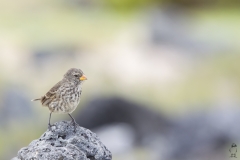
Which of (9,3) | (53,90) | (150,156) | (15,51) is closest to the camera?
(53,90)

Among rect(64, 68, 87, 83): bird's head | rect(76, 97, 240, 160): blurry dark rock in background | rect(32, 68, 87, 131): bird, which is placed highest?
rect(76, 97, 240, 160): blurry dark rock in background

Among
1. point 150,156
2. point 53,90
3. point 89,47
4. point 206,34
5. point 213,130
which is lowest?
point 53,90

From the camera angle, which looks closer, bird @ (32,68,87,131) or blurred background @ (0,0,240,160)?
bird @ (32,68,87,131)

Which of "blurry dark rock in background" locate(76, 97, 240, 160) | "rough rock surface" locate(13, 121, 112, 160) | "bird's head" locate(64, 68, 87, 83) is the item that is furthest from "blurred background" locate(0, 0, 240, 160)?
"rough rock surface" locate(13, 121, 112, 160)

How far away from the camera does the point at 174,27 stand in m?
23.4

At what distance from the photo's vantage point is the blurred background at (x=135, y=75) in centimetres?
1861

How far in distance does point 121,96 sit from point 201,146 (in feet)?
9.13

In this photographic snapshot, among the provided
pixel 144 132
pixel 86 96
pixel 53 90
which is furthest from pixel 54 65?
pixel 53 90

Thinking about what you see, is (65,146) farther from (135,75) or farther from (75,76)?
(135,75)

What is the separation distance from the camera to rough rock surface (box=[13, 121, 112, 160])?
7086 mm

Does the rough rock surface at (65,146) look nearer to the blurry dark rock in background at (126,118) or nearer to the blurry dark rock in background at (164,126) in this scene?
the blurry dark rock in background at (164,126)

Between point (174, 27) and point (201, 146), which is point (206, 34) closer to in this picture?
point (174, 27)

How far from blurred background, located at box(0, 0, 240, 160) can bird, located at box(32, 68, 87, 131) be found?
28.7ft

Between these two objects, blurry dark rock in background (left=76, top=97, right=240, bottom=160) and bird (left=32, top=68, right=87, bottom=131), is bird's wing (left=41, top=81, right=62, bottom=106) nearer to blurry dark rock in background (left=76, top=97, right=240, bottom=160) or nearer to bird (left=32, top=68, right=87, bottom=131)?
bird (left=32, top=68, right=87, bottom=131)
